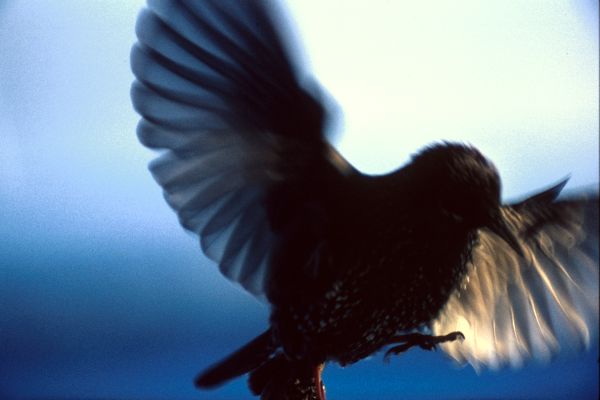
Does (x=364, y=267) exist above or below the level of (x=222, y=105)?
below

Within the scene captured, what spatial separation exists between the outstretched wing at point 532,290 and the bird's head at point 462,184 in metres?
0.09

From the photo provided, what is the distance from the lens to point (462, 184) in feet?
2.69

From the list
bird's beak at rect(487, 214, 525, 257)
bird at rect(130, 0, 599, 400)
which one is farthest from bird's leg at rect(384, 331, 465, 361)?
bird's beak at rect(487, 214, 525, 257)

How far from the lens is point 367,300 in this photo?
835 mm

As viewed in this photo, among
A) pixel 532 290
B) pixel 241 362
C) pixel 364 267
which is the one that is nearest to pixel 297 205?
pixel 364 267

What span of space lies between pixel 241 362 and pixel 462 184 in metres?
0.31

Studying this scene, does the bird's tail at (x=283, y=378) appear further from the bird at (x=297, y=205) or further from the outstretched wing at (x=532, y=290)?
the outstretched wing at (x=532, y=290)

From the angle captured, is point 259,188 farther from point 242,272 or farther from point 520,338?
point 520,338

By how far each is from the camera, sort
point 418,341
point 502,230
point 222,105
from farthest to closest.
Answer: point 418,341 → point 502,230 → point 222,105

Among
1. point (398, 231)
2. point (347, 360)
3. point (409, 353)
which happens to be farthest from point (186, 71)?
point (409, 353)

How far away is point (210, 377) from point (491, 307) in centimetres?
40

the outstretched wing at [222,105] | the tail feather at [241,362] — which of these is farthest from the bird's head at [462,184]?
the tail feather at [241,362]

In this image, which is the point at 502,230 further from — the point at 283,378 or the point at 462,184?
the point at 283,378

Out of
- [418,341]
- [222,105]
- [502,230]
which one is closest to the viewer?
[222,105]
